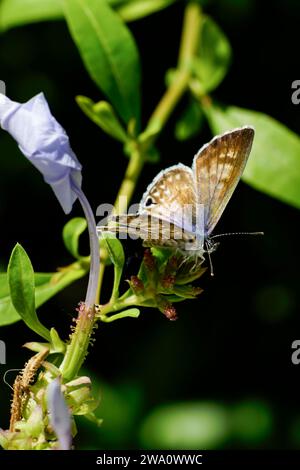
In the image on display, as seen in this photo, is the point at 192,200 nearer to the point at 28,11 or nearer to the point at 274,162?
the point at 274,162

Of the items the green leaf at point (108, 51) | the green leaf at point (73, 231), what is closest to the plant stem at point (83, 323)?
the green leaf at point (73, 231)

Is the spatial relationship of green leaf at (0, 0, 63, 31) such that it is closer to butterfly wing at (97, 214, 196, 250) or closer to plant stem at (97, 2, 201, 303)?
plant stem at (97, 2, 201, 303)

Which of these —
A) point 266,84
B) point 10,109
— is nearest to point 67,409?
point 10,109

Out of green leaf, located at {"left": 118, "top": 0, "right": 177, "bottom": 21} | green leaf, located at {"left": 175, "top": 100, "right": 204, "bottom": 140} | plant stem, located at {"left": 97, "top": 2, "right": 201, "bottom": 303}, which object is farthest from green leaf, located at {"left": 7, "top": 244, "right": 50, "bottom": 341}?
green leaf, located at {"left": 118, "top": 0, "right": 177, "bottom": 21}

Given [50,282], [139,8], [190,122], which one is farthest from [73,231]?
[139,8]

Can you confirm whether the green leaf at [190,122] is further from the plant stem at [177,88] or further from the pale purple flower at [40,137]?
the pale purple flower at [40,137]

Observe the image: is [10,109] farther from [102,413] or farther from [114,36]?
[102,413]

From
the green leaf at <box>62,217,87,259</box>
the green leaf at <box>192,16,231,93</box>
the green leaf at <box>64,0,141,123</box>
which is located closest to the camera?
the green leaf at <box>62,217,87,259</box>
